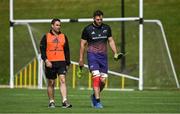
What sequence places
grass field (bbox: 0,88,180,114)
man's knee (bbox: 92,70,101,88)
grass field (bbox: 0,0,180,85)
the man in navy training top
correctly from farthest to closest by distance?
grass field (bbox: 0,0,180,85) < the man in navy training top < man's knee (bbox: 92,70,101,88) < grass field (bbox: 0,88,180,114)

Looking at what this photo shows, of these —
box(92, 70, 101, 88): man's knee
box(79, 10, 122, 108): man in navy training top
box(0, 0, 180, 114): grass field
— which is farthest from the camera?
box(79, 10, 122, 108): man in navy training top

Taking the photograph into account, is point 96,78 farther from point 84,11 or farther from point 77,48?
point 84,11

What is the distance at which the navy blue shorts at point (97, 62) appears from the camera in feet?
64.3

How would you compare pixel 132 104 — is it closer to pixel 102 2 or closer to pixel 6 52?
pixel 6 52

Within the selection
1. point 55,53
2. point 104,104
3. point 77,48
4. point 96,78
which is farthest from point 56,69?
point 77,48

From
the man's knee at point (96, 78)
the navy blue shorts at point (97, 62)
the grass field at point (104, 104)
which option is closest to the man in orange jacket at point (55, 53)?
the navy blue shorts at point (97, 62)

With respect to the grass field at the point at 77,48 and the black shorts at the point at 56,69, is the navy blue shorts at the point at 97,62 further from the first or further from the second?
the grass field at the point at 77,48

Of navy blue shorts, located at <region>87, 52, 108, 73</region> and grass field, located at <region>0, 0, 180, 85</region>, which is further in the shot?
grass field, located at <region>0, 0, 180, 85</region>

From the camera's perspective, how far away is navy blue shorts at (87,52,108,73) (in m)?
19.6

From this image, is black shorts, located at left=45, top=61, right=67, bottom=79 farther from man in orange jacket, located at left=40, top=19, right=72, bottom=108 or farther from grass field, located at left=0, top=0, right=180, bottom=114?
grass field, located at left=0, top=0, right=180, bottom=114

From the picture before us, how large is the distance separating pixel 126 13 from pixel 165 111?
104ft

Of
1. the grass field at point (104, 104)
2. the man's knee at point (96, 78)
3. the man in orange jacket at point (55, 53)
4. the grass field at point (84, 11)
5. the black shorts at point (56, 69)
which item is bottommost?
the grass field at point (104, 104)

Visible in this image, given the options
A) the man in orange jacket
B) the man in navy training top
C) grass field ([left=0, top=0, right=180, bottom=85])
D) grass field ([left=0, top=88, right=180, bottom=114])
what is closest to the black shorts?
the man in orange jacket

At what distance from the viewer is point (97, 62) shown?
772 inches
